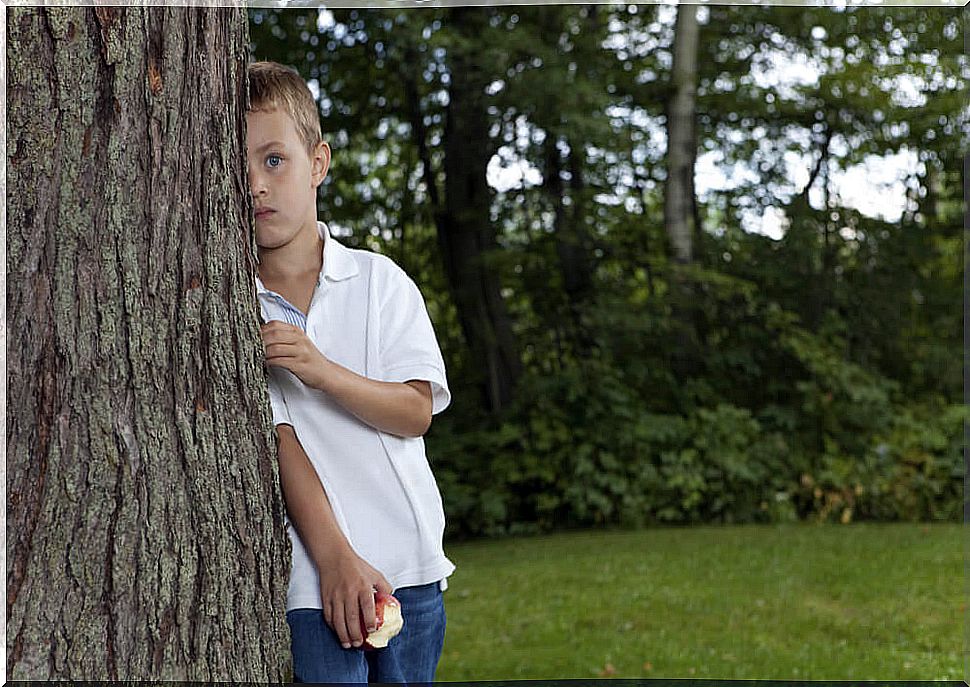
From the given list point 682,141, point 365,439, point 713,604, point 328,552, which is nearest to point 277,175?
point 365,439

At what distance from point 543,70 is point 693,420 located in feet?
8.96

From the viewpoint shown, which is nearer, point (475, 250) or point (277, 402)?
point (277, 402)

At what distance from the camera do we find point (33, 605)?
123 cm

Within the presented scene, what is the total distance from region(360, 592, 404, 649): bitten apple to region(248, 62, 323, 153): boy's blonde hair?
61 cm

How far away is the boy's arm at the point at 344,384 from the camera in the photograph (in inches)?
54.2

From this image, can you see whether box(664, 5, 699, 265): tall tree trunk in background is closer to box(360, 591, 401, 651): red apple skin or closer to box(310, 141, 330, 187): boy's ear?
box(310, 141, 330, 187): boy's ear

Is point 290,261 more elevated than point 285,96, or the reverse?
point 285,96

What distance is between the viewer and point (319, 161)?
1512mm

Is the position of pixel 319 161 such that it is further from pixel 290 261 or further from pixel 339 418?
pixel 339 418

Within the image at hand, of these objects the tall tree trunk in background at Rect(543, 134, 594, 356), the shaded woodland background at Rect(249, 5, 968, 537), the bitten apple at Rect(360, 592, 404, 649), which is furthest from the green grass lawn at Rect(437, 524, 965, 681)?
the bitten apple at Rect(360, 592, 404, 649)

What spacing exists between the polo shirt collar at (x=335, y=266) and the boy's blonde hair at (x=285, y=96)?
0.14m

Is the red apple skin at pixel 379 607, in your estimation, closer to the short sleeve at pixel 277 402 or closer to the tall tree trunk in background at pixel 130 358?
the tall tree trunk in background at pixel 130 358

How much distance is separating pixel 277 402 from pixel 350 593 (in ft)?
0.89

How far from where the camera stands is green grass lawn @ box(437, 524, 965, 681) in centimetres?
436
